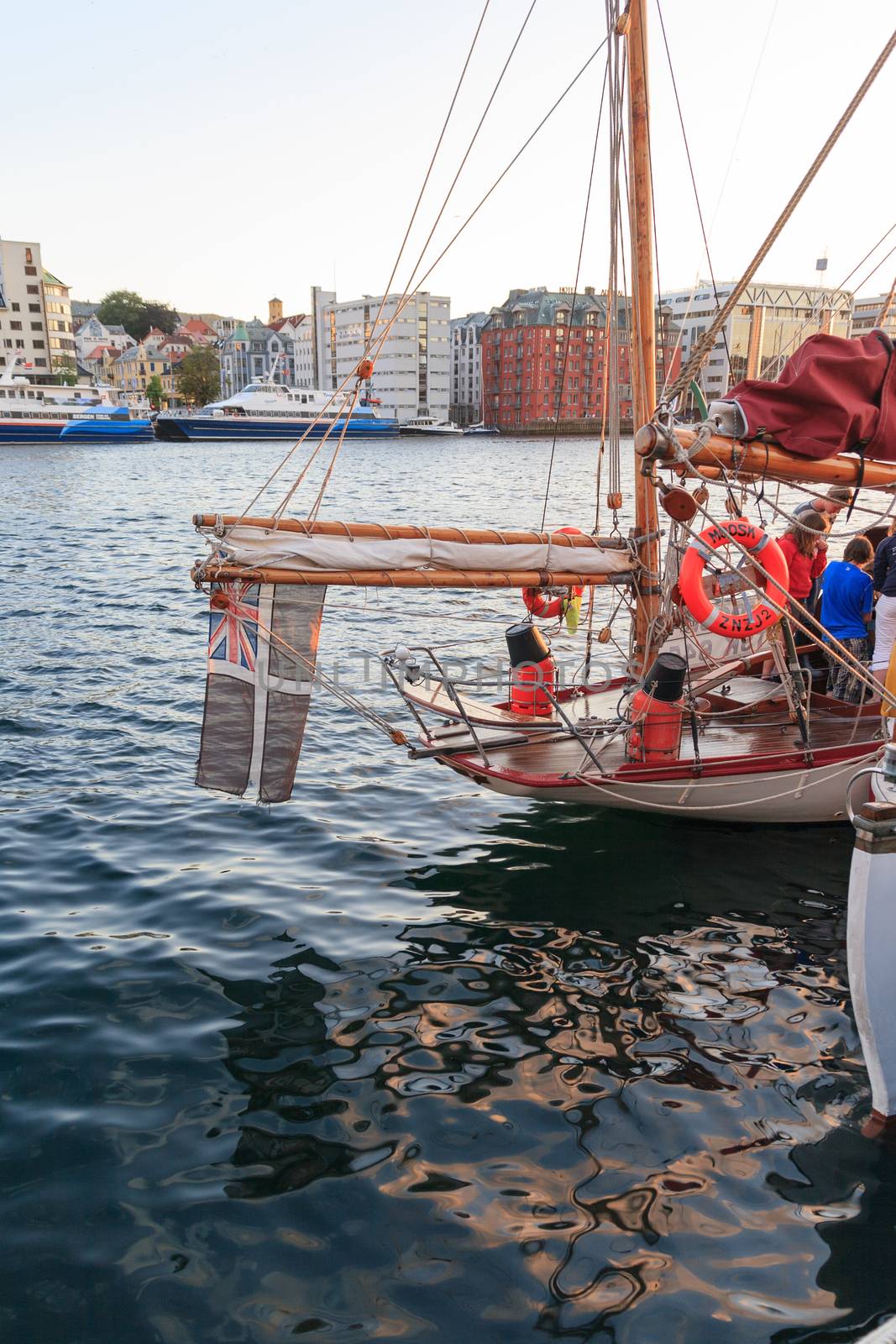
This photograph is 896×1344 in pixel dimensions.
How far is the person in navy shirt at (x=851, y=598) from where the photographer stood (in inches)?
392

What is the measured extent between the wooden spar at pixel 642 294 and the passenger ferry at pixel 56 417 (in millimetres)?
91248

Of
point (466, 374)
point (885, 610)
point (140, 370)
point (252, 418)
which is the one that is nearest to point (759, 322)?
point (885, 610)

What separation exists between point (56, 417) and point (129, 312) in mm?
107080

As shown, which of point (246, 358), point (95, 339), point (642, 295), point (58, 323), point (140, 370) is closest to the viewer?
point (642, 295)

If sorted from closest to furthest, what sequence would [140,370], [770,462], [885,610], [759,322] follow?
[770,462] → [885,610] → [759,322] → [140,370]

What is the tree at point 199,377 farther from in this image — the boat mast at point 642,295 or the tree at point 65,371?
the boat mast at point 642,295

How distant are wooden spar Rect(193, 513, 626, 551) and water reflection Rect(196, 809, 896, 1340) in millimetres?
3139

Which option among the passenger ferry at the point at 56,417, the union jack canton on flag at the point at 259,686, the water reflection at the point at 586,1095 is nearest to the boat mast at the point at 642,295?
the water reflection at the point at 586,1095

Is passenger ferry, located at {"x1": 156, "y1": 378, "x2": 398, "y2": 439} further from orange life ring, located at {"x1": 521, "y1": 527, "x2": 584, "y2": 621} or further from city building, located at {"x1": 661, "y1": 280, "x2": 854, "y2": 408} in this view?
orange life ring, located at {"x1": 521, "y1": 527, "x2": 584, "y2": 621}

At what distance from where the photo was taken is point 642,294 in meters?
9.62

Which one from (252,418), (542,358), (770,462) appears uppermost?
(542,358)

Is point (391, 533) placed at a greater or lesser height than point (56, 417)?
lesser

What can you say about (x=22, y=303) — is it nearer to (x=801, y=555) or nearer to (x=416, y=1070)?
(x=801, y=555)

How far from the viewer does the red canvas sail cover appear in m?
7.32
